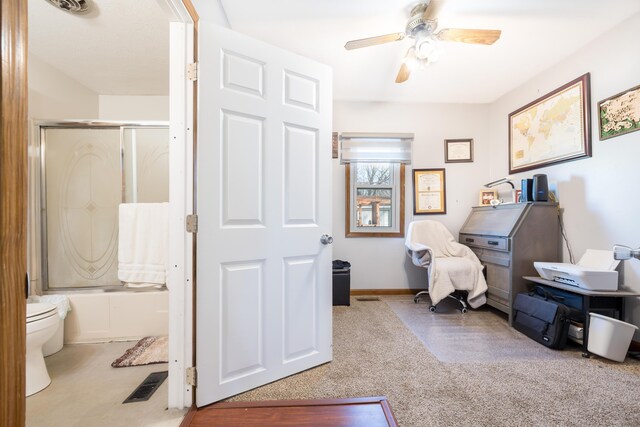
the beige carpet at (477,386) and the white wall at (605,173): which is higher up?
the white wall at (605,173)

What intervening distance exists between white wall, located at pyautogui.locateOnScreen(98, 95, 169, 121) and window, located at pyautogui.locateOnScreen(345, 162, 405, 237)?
233cm

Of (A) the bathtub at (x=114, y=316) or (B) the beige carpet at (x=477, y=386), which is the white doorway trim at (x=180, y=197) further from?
(A) the bathtub at (x=114, y=316)

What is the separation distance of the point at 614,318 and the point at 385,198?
2.28m

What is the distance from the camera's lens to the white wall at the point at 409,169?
3.46 metres

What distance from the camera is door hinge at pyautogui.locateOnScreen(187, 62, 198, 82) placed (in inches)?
52.2

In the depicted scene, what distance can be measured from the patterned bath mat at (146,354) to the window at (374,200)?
7.51 feet

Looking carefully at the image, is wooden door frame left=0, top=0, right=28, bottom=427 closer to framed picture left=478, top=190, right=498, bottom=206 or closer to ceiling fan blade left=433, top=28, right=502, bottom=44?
ceiling fan blade left=433, top=28, right=502, bottom=44

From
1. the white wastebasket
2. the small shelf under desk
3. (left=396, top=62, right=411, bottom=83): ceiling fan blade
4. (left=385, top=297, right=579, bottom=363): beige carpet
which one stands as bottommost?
(left=385, top=297, right=579, bottom=363): beige carpet

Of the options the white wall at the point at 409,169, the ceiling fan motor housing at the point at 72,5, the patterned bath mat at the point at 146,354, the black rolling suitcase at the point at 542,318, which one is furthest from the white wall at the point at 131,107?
the black rolling suitcase at the point at 542,318

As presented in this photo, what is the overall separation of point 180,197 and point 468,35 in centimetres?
223

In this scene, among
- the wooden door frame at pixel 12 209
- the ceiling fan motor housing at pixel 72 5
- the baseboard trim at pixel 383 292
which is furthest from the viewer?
the baseboard trim at pixel 383 292

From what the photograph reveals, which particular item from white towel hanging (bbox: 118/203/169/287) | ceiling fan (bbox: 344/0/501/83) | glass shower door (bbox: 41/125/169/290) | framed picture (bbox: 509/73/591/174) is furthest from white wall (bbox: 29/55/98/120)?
framed picture (bbox: 509/73/591/174)

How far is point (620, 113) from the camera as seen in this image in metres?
2.06

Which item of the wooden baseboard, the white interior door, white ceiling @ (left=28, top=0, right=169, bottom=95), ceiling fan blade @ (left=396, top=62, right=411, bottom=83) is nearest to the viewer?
the wooden baseboard
